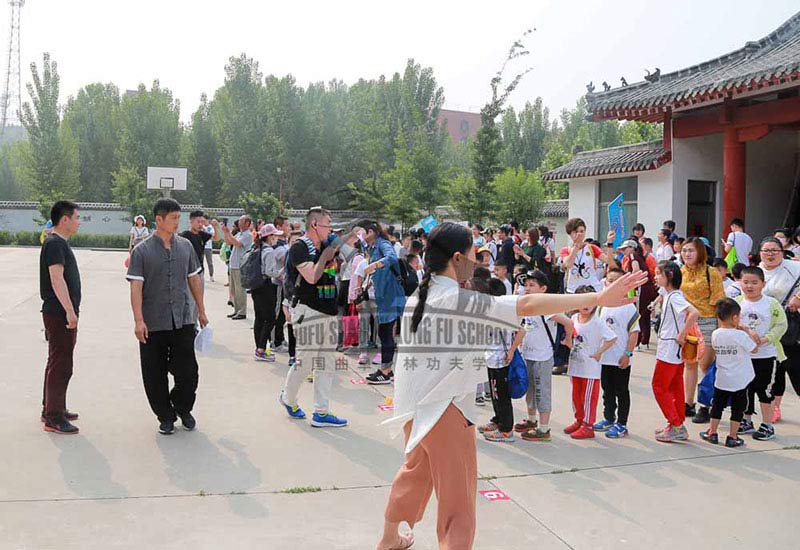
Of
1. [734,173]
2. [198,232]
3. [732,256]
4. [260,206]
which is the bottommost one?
[732,256]

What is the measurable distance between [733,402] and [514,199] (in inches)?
844

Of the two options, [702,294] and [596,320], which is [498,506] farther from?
Answer: [702,294]

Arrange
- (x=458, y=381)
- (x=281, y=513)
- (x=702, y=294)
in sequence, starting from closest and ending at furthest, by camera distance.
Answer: (x=458, y=381), (x=281, y=513), (x=702, y=294)

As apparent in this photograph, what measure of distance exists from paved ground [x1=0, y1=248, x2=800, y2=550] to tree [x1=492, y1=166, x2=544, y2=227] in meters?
20.0

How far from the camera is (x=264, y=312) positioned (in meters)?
8.18

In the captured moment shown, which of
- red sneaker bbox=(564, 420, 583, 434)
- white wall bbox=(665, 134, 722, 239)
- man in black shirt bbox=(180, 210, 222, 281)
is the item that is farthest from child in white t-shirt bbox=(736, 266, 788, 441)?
white wall bbox=(665, 134, 722, 239)

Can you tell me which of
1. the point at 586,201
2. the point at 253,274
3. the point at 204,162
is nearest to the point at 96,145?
the point at 204,162

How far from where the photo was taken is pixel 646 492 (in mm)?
4293

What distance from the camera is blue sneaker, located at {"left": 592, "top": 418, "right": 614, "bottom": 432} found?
Result: 5586mm

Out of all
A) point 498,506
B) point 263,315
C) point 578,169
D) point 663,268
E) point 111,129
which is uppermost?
point 111,129

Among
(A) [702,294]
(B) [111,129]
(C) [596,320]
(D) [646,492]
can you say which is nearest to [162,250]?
(C) [596,320]

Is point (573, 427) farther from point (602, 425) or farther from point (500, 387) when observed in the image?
point (500, 387)

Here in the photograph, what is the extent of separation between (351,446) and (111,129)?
45025mm

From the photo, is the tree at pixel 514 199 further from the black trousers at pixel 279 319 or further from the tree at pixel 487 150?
the black trousers at pixel 279 319
